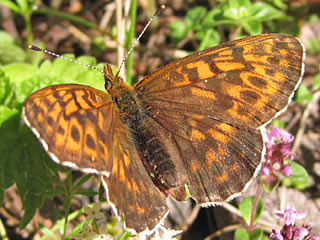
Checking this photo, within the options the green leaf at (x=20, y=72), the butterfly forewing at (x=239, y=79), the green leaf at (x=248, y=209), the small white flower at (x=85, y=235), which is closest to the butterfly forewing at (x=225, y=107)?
the butterfly forewing at (x=239, y=79)

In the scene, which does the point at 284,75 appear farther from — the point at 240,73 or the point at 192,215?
the point at 192,215

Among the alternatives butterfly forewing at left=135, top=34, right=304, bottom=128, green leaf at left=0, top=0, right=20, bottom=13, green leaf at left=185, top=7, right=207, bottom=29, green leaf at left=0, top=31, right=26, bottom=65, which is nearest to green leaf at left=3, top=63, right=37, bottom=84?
green leaf at left=0, top=0, right=20, bottom=13

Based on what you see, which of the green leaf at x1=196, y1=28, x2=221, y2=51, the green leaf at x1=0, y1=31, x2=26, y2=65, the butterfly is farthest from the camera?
the green leaf at x1=0, y1=31, x2=26, y2=65

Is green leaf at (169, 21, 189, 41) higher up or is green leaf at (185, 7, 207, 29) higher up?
green leaf at (185, 7, 207, 29)

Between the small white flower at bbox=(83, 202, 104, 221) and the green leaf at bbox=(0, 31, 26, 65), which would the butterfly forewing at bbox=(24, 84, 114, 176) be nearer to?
the small white flower at bbox=(83, 202, 104, 221)

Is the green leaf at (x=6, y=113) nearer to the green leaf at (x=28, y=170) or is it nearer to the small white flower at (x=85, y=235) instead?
the green leaf at (x=28, y=170)

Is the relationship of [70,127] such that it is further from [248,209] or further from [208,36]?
[208,36]

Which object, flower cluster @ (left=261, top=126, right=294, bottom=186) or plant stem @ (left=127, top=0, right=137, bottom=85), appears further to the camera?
plant stem @ (left=127, top=0, right=137, bottom=85)
